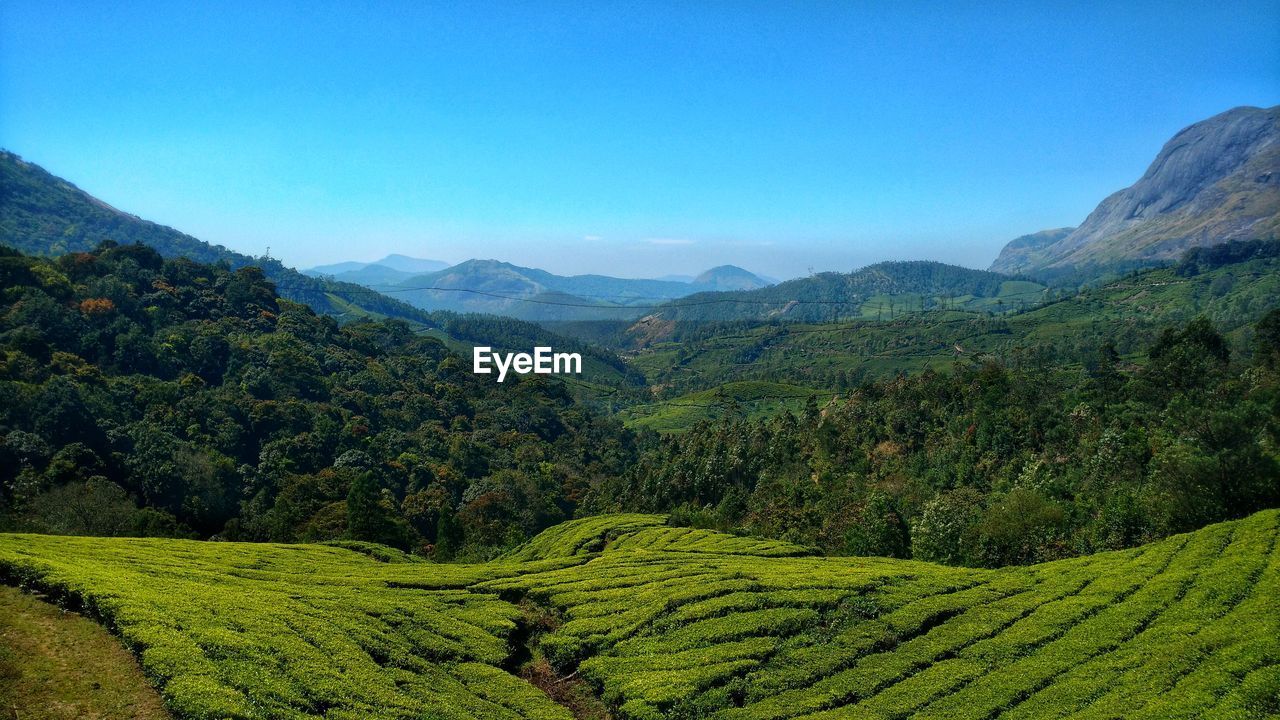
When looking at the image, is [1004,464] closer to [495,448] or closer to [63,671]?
[63,671]

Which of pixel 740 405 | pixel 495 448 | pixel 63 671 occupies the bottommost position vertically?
pixel 495 448

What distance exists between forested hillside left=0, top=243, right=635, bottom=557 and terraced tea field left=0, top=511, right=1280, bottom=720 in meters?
38.1

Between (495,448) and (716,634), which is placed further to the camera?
(495,448)

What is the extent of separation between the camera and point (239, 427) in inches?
3780

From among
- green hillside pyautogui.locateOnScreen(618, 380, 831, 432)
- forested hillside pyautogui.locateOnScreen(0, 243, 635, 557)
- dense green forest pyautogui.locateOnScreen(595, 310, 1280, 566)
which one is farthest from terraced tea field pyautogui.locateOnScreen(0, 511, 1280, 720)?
green hillside pyautogui.locateOnScreen(618, 380, 831, 432)

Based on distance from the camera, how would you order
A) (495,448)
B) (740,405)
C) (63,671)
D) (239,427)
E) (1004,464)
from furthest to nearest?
(740,405) < (495,448) < (239,427) < (1004,464) < (63,671)

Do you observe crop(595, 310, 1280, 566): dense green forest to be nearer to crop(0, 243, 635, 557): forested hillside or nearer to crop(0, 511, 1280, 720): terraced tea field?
crop(0, 511, 1280, 720): terraced tea field

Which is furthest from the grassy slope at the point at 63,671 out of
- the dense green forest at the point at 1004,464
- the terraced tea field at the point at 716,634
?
the dense green forest at the point at 1004,464

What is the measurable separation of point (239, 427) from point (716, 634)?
91487mm

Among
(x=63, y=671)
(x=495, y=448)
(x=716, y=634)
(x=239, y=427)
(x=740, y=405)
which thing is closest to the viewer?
(x=63, y=671)

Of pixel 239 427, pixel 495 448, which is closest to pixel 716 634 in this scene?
pixel 239 427

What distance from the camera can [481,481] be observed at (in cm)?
10362

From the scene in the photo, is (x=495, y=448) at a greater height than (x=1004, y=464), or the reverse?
(x=1004, y=464)

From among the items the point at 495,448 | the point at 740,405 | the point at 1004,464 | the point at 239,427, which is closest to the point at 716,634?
the point at 1004,464
